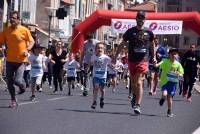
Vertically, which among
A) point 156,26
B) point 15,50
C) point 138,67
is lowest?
point 138,67

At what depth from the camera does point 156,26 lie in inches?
1096

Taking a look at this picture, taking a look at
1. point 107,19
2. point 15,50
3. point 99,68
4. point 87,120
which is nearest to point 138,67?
point 99,68

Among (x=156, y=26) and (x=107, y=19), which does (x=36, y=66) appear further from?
(x=156, y=26)

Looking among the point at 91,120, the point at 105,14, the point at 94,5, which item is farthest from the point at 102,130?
the point at 94,5

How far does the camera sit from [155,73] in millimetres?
24219

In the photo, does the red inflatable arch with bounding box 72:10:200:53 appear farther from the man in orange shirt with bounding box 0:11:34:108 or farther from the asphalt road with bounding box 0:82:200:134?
the man in orange shirt with bounding box 0:11:34:108

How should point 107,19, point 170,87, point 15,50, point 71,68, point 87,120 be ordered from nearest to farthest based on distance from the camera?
point 87,120
point 15,50
point 170,87
point 71,68
point 107,19

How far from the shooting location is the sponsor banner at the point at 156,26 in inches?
1083

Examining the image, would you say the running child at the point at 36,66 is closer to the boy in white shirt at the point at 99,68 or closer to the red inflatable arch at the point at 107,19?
Result: the boy in white shirt at the point at 99,68

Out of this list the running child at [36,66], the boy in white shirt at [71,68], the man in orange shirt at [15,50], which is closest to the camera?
the man in orange shirt at [15,50]

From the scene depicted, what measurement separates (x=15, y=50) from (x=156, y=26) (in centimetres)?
1451

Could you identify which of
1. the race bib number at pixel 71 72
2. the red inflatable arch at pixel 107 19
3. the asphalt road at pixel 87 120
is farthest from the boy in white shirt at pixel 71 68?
the asphalt road at pixel 87 120

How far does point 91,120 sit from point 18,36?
2721 millimetres

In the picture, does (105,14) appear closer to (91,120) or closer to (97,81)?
(97,81)
